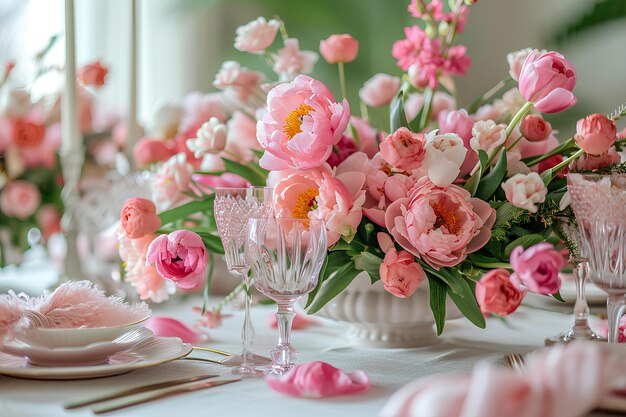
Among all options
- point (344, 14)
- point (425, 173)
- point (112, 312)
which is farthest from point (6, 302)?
point (344, 14)

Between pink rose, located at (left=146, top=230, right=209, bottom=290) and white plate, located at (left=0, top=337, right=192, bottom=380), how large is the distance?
9cm

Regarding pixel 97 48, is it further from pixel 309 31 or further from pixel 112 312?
pixel 112 312

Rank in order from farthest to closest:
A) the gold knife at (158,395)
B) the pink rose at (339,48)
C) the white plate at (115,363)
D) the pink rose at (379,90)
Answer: the pink rose at (379,90), the pink rose at (339,48), the white plate at (115,363), the gold knife at (158,395)

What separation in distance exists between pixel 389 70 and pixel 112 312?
8.85 feet

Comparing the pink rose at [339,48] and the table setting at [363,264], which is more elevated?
the pink rose at [339,48]

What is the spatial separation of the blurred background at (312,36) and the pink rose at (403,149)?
2.25 m

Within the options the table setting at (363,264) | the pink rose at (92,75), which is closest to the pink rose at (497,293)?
the table setting at (363,264)

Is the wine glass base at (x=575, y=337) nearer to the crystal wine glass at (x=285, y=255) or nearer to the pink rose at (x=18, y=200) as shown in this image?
the crystal wine glass at (x=285, y=255)

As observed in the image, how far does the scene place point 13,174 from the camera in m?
2.18

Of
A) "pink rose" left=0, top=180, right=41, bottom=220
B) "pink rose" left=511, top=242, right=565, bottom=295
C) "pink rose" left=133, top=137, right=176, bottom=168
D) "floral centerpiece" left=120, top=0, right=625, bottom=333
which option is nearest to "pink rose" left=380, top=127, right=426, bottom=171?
"floral centerpiece" left=120, top=0, right=625, bottom=333

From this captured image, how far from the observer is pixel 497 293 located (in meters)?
0.82

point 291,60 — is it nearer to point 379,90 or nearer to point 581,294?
point 379,90

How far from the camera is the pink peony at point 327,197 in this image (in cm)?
101

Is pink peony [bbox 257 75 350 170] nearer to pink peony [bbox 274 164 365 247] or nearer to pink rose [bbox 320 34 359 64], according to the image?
pink peony [bbox 274 164 365 247]
